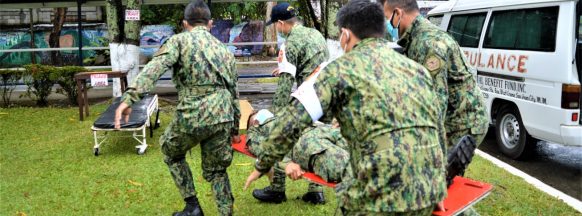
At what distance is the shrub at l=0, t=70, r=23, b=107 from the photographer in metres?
10.4

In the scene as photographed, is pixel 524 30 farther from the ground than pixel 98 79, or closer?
farther from the ground

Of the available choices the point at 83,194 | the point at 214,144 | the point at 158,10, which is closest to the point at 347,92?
the point at 214,144

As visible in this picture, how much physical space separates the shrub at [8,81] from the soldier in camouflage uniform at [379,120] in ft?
31.4

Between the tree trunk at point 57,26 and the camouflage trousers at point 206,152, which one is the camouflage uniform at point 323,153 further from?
the tree trunk at point 57,26

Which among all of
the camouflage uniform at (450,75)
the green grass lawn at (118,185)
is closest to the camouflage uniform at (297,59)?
the green grass lawn at (118,185)

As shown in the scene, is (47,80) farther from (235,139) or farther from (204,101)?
(204,101)

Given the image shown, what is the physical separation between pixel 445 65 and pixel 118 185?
12.1 feet

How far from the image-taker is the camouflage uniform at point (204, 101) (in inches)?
154

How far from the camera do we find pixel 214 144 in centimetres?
410

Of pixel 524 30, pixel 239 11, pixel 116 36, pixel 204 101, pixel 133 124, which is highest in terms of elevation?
pixel 239 11

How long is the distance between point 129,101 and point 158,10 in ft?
62.4

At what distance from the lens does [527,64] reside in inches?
241

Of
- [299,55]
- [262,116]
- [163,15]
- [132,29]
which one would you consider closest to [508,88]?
[299,55]

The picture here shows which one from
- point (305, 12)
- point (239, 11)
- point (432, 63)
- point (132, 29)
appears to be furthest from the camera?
point (239, 11)
